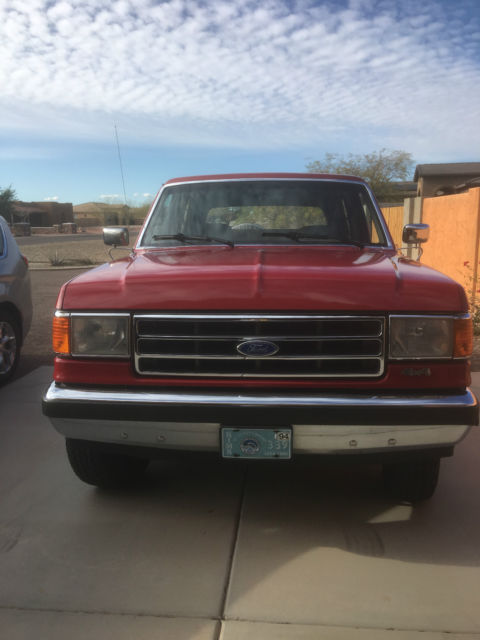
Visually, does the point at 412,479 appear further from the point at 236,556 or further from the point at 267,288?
the point at 267,288

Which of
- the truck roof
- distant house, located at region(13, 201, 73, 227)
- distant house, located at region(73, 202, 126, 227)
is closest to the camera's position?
the truck roof

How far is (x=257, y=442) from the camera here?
101 inches

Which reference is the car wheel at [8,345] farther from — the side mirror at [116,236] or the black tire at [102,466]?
the black tire at [102,466]

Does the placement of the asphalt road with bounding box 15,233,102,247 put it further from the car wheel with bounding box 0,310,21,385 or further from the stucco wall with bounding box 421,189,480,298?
the car wheel with bounding box 0,310,21,385

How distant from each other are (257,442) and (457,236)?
7522mm

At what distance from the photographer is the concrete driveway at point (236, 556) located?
223 cm

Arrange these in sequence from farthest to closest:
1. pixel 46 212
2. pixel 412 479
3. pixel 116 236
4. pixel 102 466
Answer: pixel 46 212
pixel 116 236
pixel 102 466
pixel 412 479

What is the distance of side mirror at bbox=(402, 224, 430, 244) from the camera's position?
13.9 ft

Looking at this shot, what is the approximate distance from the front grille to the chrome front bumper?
12cm

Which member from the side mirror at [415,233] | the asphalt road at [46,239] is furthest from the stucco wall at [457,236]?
the asphalt road at [46,239]

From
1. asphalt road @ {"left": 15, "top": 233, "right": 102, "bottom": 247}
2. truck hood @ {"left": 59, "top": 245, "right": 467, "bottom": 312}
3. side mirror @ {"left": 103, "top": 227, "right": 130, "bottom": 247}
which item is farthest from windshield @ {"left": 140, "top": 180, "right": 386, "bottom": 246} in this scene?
asphalt road @ {"left": 15, "top": 233, "right": 102, "bottom": 247}

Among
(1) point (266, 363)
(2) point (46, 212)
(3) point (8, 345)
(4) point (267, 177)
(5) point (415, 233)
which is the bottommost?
(2) point (46, 212)

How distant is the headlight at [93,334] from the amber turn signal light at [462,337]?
144 centimetres

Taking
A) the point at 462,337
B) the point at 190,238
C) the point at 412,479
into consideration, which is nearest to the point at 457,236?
the point at 190,238
